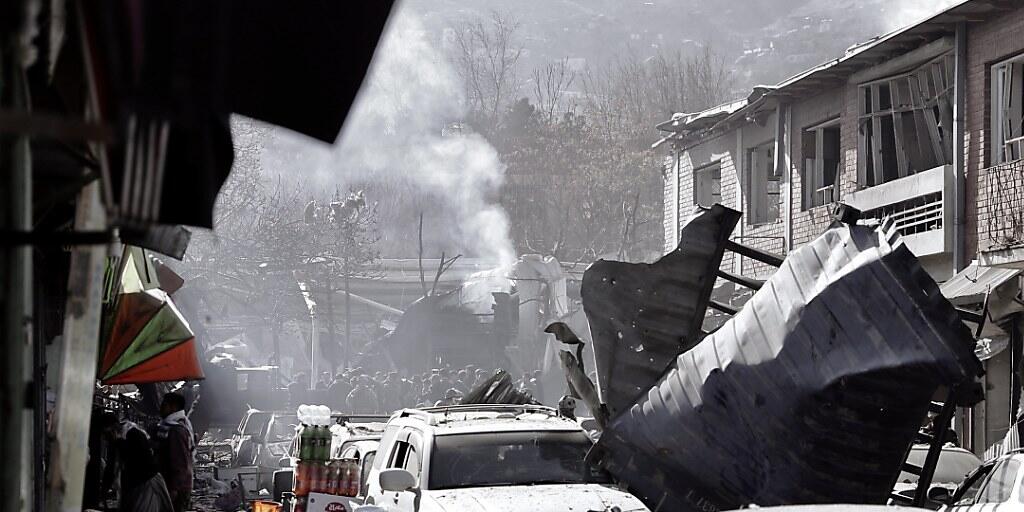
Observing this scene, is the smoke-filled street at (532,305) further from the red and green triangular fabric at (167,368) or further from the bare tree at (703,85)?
the bare tree at (703,85)

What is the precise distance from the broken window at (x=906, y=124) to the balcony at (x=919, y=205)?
487 mm

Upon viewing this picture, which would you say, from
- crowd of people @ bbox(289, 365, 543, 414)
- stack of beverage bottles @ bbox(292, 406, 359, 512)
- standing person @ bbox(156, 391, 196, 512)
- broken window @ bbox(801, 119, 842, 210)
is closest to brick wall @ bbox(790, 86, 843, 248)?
broken window @ bbox(801, 119, 842, 210)

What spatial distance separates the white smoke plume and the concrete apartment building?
30225mm

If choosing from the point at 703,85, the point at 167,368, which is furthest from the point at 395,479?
the point at 703,85

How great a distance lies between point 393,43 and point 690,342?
2858 inches

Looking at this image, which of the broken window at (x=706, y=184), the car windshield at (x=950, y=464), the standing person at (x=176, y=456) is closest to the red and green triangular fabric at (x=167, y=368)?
the standing person at (x=176, y=456)

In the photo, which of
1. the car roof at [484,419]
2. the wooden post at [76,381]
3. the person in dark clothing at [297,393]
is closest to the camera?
the wooden post at [76,381]

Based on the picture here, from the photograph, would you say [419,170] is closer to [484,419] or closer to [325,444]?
[484,419]

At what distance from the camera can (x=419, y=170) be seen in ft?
206

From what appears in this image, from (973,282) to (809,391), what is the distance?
9430mm

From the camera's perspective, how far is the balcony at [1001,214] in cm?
1577

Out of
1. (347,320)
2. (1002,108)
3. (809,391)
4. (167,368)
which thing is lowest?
(167,368)

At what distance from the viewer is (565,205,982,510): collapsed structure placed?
7555mm

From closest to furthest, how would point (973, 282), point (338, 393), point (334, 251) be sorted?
point (973, 282) → point (338, 393) → point (334, 251)
